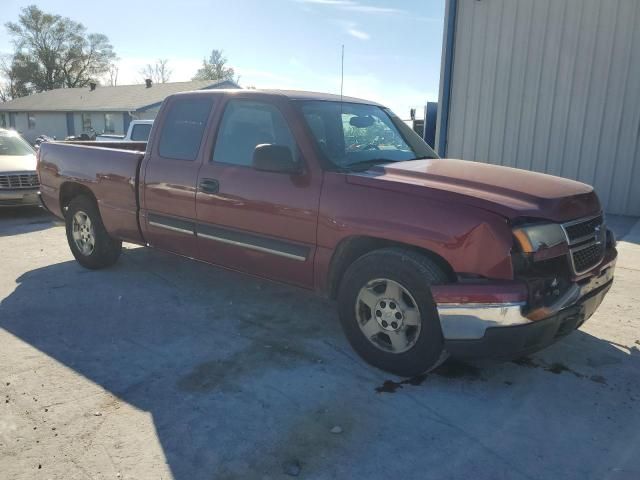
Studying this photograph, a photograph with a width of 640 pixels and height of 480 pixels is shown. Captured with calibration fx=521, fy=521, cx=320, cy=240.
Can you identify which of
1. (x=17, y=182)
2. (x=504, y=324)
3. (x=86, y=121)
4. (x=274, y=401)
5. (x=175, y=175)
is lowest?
(x=274, y=401)

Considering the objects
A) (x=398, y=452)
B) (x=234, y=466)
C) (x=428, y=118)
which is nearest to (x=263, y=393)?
(x=234, y=466)

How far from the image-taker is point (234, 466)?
261 cm

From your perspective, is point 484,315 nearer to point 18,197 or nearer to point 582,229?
point 582,229

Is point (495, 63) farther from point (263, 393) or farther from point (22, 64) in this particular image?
point (22, 64)

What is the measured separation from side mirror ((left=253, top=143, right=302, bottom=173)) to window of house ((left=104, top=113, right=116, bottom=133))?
33967 millimetres

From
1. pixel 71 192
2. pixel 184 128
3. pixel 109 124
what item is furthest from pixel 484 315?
pixel 109 124

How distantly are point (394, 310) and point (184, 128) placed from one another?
2.61 metres

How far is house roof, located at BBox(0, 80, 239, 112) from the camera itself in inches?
1304

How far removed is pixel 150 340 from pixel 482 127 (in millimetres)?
8699

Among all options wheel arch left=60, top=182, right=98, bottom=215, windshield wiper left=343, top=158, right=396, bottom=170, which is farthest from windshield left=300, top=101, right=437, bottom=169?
wheel arch left=60, top=182, right=98, bottom=215

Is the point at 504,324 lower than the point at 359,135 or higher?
lower

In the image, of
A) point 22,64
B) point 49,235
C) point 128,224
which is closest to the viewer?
point 128,224

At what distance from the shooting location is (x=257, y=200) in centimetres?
402

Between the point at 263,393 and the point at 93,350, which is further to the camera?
the point at 93,350
